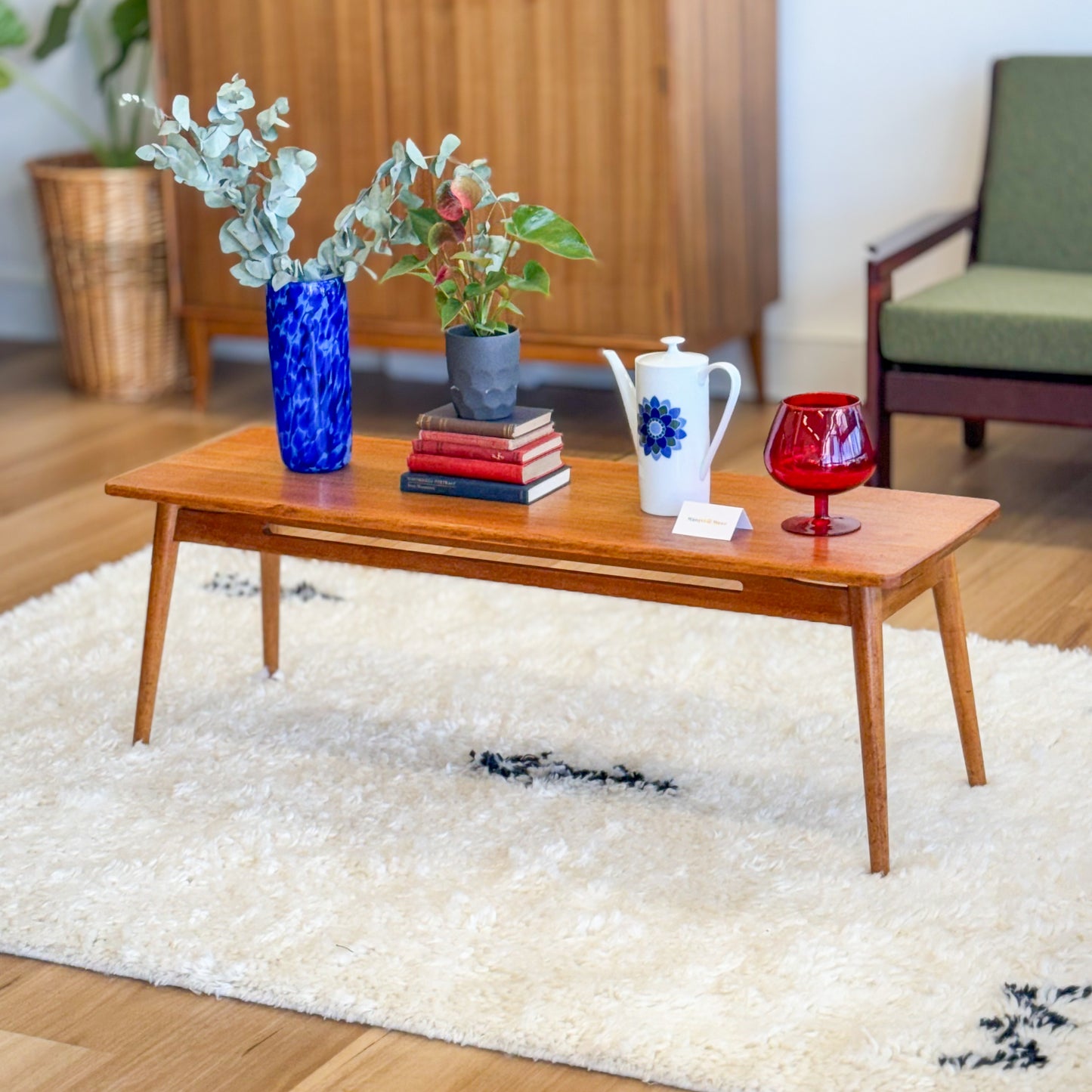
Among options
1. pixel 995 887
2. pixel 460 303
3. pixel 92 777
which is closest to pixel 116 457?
pixel 92 777

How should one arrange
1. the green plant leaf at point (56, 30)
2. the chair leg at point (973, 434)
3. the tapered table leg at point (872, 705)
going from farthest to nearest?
the green plant leaf at point (56, 30) → the chair leg at point (973, 434) → the tapered table leg at point (872, 705)

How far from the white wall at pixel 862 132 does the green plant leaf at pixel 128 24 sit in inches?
63.2

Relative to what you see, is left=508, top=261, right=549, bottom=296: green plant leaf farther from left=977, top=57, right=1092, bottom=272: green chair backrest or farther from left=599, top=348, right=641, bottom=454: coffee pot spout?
left=977, top=57, right=1092, bottom=272: green chair backrest

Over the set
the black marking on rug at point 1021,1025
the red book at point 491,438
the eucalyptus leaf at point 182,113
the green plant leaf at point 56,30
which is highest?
the green plant leaf at point 56,30

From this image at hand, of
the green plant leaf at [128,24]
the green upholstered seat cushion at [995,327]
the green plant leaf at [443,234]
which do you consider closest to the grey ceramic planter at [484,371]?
the green plant leaf at [443,234]

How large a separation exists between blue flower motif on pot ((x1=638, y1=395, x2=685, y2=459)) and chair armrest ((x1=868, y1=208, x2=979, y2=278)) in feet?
4.21

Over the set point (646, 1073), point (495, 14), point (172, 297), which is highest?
point (495, 14)

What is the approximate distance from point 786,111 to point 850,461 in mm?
2256

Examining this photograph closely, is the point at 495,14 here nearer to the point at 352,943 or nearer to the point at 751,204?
the point at 751,204

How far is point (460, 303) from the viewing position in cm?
201

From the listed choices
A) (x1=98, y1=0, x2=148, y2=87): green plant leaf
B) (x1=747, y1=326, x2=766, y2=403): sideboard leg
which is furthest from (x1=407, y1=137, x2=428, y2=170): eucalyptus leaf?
(x1=98, y1=0, x2=148, y2=87): green plant leaf

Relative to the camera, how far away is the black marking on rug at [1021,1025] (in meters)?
1.54

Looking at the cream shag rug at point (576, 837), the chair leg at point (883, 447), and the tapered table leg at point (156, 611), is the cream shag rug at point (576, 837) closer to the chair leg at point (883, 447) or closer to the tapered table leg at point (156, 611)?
the tapered table leg at point (156, 611)

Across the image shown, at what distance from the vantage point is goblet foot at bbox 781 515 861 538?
6.13 ft
